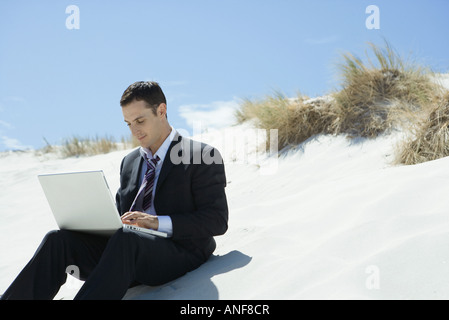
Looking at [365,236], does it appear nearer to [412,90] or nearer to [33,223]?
[412,90]

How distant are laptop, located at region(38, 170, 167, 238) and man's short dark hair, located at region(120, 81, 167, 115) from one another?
0.71 metres

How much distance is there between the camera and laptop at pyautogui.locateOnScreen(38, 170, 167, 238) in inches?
98.6

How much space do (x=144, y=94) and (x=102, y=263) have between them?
120cm

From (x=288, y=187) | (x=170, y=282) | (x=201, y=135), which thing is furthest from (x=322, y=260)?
(x=201, y=135)

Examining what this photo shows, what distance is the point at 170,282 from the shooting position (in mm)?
2887

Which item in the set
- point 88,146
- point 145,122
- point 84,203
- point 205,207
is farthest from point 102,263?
point 88,146

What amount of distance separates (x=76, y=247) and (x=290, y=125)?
493 centimetres

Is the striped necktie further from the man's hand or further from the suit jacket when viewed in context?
the man's hand

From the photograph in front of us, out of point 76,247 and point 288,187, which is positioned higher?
point 76,247

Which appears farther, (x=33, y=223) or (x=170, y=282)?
(x=33, y=223)

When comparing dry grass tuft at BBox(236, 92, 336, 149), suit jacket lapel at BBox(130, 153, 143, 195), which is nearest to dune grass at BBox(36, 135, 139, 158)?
dry grass tuft at BBox(236, 92, 336, 149)

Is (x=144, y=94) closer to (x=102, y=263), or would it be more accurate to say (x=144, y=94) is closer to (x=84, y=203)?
(x=84, y=203)

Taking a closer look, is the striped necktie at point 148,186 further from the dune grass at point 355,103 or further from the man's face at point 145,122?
the dune grass at point 355,103

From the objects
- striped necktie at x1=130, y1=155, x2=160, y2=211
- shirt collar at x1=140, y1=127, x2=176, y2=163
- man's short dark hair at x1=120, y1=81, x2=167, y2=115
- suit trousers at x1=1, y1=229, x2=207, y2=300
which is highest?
man's short dark hair at x1=120, y1=81, x2=167, y2=115
